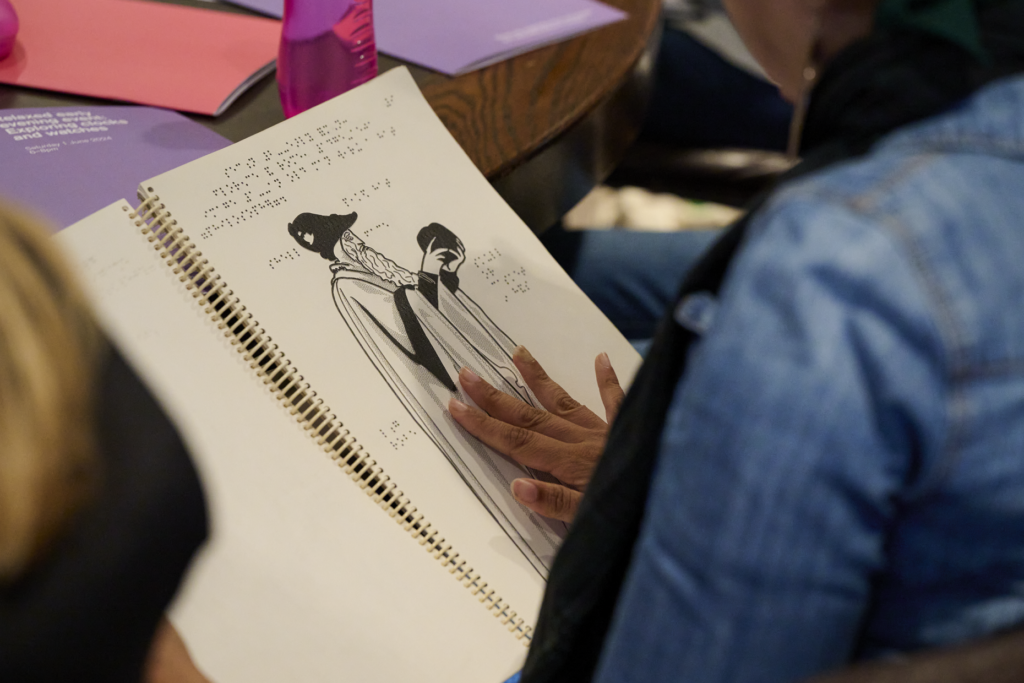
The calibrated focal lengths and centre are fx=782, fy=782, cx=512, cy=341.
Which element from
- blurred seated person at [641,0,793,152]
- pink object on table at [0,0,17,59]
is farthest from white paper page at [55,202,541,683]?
blurred seated person at [641,0,793,152]

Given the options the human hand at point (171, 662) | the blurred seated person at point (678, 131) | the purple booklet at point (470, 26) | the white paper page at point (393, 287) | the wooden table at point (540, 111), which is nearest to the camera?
the human hand at point (171, 662)

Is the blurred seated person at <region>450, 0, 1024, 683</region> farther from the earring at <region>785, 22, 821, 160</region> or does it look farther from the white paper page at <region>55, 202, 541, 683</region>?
the white paper page at <region>55, 202, 541, 683</region>

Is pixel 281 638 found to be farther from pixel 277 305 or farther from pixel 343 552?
pixel 277 305

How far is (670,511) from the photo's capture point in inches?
11.1

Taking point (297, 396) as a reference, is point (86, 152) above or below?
above

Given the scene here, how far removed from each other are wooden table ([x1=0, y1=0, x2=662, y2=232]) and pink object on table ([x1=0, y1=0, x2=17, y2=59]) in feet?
0.14

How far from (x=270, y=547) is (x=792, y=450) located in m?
0.35

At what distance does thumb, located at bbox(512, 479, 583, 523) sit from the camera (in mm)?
532

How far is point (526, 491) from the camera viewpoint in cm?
53

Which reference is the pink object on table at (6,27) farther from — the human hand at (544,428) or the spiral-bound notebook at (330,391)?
the human hand at (544,428)

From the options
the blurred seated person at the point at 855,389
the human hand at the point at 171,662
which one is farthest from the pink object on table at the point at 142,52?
the blurred seated person at the point at 855,389

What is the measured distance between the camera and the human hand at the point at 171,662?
1.37 ft

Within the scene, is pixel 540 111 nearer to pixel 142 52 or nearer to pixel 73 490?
pixel 142 52

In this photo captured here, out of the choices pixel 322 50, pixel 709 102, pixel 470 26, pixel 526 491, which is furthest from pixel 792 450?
pixel 709 102
